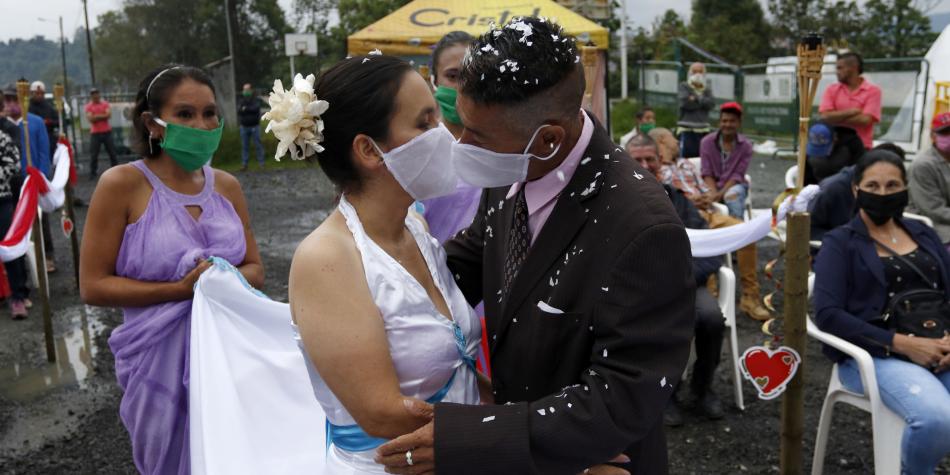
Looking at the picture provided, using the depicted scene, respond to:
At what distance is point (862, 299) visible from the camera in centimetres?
401

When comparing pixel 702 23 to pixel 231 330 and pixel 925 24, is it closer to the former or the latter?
pixel 925 24

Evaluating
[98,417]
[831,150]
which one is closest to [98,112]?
[98,417]

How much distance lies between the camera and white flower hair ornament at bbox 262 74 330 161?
2.01 m

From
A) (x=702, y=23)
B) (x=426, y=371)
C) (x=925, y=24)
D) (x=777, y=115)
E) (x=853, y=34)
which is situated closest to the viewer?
(x=426, y=371)

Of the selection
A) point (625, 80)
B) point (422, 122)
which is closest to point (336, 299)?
point (422, 122)

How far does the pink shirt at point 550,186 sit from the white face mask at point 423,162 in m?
0.25

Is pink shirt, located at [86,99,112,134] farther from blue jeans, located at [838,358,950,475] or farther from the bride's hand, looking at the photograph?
the bride's hand

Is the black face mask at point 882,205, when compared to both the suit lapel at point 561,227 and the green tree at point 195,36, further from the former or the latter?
the green tree at point 195,36

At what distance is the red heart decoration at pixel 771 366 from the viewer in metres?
3.25

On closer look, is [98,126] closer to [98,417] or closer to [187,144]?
[98,417]

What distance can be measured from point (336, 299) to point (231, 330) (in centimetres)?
139

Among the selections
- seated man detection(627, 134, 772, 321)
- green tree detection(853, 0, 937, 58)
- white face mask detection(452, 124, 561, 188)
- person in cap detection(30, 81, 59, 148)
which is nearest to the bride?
white face mask detection(452, 124, 561, 188)

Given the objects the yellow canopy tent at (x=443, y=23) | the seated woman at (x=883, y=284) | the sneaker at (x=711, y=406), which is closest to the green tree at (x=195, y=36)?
the yellow canopy tent at (x=443, y=23)

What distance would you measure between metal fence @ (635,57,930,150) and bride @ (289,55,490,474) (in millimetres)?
13316
